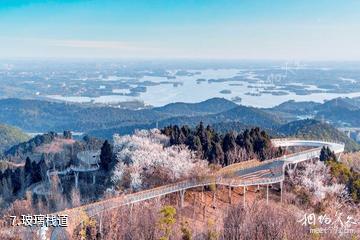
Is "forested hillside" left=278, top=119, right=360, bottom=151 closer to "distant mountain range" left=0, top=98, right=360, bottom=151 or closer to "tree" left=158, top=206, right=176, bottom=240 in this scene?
"distant mountain range" left=0, top=98, right=360, bottom=151

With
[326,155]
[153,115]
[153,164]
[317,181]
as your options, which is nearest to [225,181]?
[153,164]

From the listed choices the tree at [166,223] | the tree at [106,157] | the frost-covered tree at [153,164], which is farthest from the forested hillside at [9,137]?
the tree at [166,223]

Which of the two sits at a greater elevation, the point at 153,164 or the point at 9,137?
the point at 153,164

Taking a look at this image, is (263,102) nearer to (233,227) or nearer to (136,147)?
(136,147)

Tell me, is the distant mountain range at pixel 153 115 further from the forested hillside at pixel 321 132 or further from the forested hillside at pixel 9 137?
the forested hillside at pixel 321 132

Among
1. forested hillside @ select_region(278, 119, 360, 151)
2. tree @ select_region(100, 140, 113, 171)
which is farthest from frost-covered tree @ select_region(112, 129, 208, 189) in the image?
forested hillside @ select_region(278, 119, 360, 151)

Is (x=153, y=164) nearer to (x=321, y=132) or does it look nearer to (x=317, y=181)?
(x=317, y=181)
